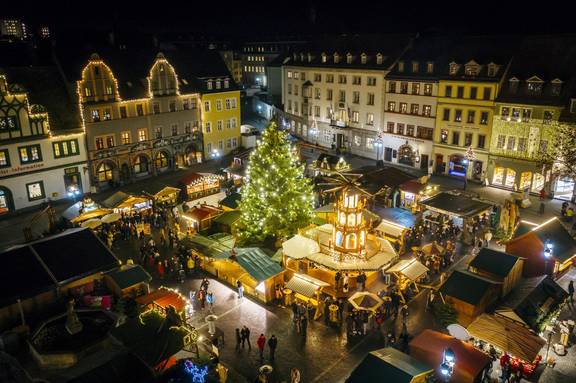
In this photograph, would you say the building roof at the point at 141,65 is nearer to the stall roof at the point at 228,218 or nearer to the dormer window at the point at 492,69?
the stall roof at the point at 228,218

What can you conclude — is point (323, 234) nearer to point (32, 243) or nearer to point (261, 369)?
point (261, 369)

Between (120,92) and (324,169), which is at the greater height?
(120,92)

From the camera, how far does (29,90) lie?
4397cm

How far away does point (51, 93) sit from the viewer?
45094 millimetres

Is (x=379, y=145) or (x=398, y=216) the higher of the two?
(x=379, y=145)

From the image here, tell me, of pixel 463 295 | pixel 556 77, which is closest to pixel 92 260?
pixel 463 295

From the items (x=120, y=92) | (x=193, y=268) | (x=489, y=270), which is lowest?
(x=193, y=268)

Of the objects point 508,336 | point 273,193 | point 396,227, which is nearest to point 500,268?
point 508,336

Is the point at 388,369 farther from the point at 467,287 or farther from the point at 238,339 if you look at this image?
the point at 467,287

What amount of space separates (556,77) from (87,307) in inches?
1714

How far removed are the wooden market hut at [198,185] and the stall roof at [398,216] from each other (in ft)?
56.6

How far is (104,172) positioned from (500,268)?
39.4 m

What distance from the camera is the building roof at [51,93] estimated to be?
43.9 m

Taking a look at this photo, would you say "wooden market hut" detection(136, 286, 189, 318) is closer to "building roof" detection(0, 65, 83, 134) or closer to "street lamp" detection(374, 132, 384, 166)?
"building roof" detection(0, 65, 83, 134)
